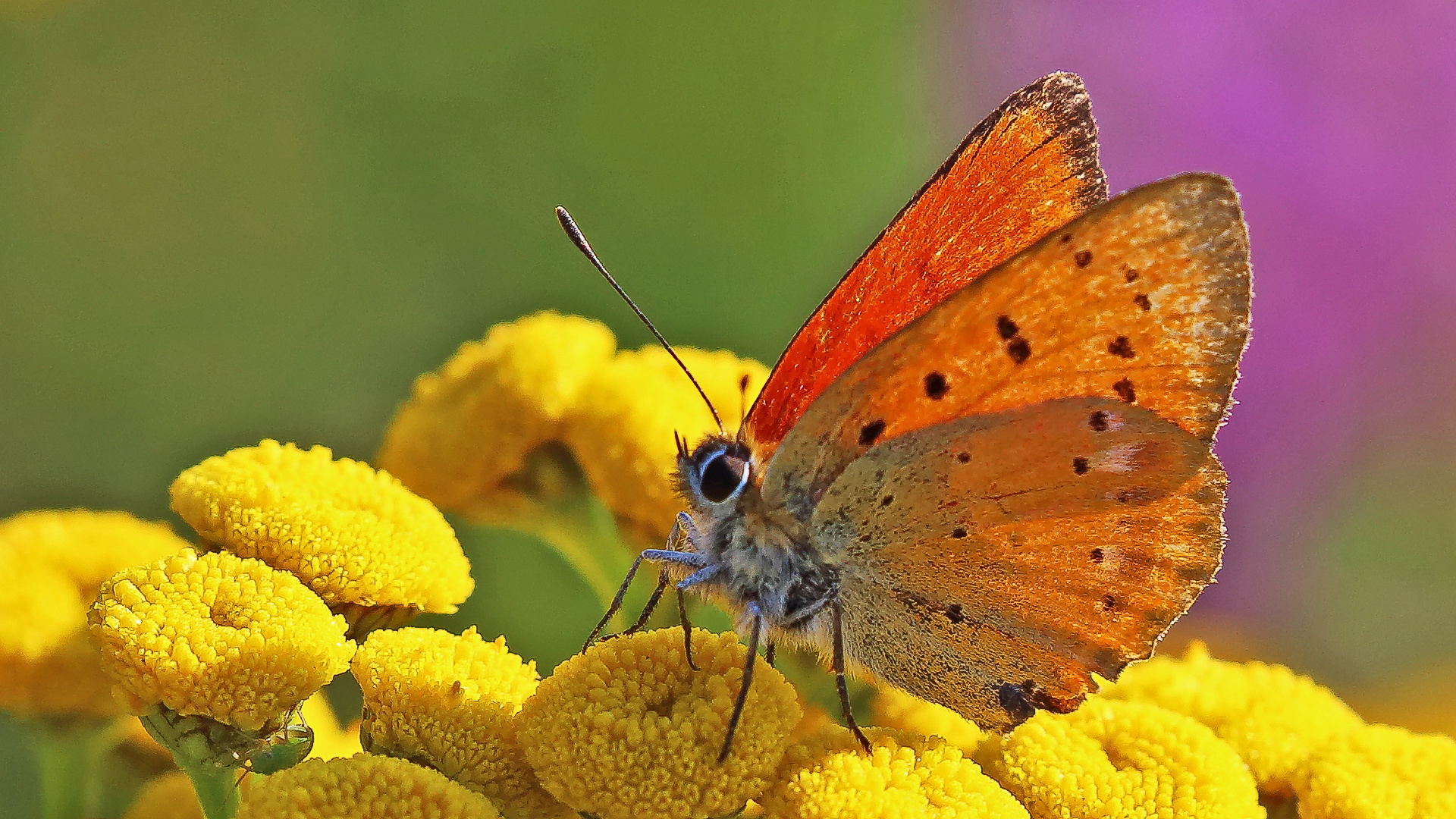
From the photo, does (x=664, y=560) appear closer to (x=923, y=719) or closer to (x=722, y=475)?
(x=722, y=475)

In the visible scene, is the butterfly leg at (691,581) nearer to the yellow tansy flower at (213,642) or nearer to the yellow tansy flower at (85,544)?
the yellow tansy flower at (213,642)

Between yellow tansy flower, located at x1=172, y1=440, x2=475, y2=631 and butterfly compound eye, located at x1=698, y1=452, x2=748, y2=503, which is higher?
butterfly compound eye, located at x1=698, y1=452, x2=748, y2=503

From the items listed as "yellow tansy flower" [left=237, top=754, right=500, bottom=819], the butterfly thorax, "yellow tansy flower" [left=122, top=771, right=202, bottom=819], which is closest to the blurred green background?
"yellow tansy flower" [left=122, top=771, right=202, bottom=819]

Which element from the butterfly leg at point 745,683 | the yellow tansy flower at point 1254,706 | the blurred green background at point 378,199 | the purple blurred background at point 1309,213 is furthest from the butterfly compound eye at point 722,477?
the purple blurred background at point 1309,213

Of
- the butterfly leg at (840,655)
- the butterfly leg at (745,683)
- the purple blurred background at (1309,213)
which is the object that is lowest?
the butterfly leg at (745,683)

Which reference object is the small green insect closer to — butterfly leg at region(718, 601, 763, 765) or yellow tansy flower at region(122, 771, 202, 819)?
yellow tansy flower at region(122, 771, 202, 819)

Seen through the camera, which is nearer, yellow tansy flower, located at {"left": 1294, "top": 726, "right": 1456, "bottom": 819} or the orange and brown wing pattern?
the orange and brown wing pattern

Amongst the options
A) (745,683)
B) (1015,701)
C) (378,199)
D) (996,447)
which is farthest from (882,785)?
(378,199)
